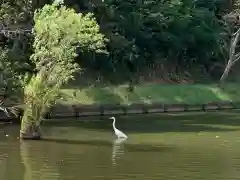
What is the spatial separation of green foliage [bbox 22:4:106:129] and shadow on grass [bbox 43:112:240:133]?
6293 mm

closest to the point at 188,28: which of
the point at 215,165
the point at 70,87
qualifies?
the point at 70,87

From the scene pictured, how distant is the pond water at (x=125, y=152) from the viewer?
19.8 meters

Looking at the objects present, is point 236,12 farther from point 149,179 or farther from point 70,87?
point 149,179

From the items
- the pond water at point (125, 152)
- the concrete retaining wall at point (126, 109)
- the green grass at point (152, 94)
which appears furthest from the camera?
the green grass at point (152, 94)


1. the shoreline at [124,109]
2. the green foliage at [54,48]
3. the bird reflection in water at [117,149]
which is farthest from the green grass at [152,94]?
the green foliage at [54,48]

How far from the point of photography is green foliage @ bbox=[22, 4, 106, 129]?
25969 mm

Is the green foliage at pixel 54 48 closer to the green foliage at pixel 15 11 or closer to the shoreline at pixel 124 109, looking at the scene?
the shoreline at pixel 124 109

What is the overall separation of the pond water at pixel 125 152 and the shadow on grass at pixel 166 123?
51mm

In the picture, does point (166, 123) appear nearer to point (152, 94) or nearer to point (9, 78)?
point (9, 78)

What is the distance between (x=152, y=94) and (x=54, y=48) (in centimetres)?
2199

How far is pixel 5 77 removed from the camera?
3350 centimetres

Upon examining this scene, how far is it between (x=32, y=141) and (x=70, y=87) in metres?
19.4

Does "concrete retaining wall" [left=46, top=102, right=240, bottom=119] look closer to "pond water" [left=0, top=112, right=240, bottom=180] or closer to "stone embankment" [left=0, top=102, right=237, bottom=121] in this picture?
"stone embankment" [left=0, top=102, right=237, bottom=121]

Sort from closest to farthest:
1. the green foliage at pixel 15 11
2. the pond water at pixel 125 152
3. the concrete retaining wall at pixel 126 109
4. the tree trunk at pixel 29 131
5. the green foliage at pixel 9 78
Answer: the pond water at pixel 125 152 → the tree trunk at pixel 29 131 → the green foliage at pixel 9 78 → the green foliage at pixel 15 11 → the concrete retaining wall at pixel 126 109
